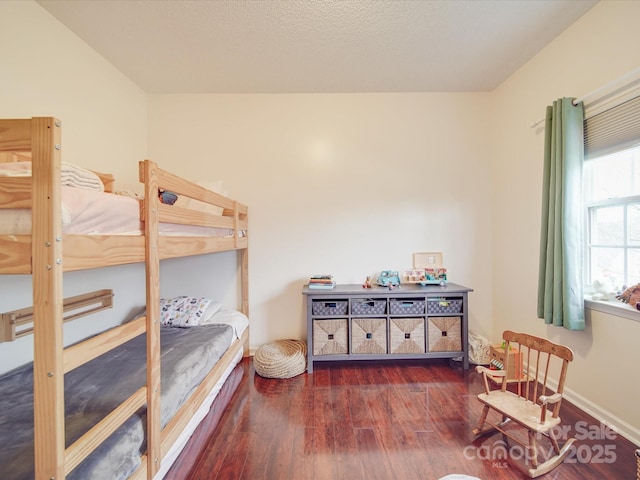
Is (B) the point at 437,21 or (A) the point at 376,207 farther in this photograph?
(A) the point at 376,207

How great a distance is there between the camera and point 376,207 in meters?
2.65

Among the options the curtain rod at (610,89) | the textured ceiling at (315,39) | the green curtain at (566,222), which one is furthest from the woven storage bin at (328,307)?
the curtain rod at (610,89)

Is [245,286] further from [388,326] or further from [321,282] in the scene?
[388,326]

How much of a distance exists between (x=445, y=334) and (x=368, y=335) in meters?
0.70

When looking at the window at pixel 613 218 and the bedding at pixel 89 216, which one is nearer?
the bedding at pixel 89 216

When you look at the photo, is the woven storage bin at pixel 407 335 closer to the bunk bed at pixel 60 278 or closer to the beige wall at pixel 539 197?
the beige wall at pixel 539 197

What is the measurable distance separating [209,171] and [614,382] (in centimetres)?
351

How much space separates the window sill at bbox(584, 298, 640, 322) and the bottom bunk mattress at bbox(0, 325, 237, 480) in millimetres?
2541

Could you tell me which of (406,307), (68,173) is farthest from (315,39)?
(406,307)

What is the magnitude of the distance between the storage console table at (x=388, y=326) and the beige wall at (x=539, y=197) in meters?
0.56

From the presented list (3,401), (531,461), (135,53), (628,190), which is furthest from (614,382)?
(135,53)

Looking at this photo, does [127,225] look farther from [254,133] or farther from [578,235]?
[578,235]

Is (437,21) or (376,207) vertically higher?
(437,21)

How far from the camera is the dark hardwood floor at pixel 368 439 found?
1.29 m
